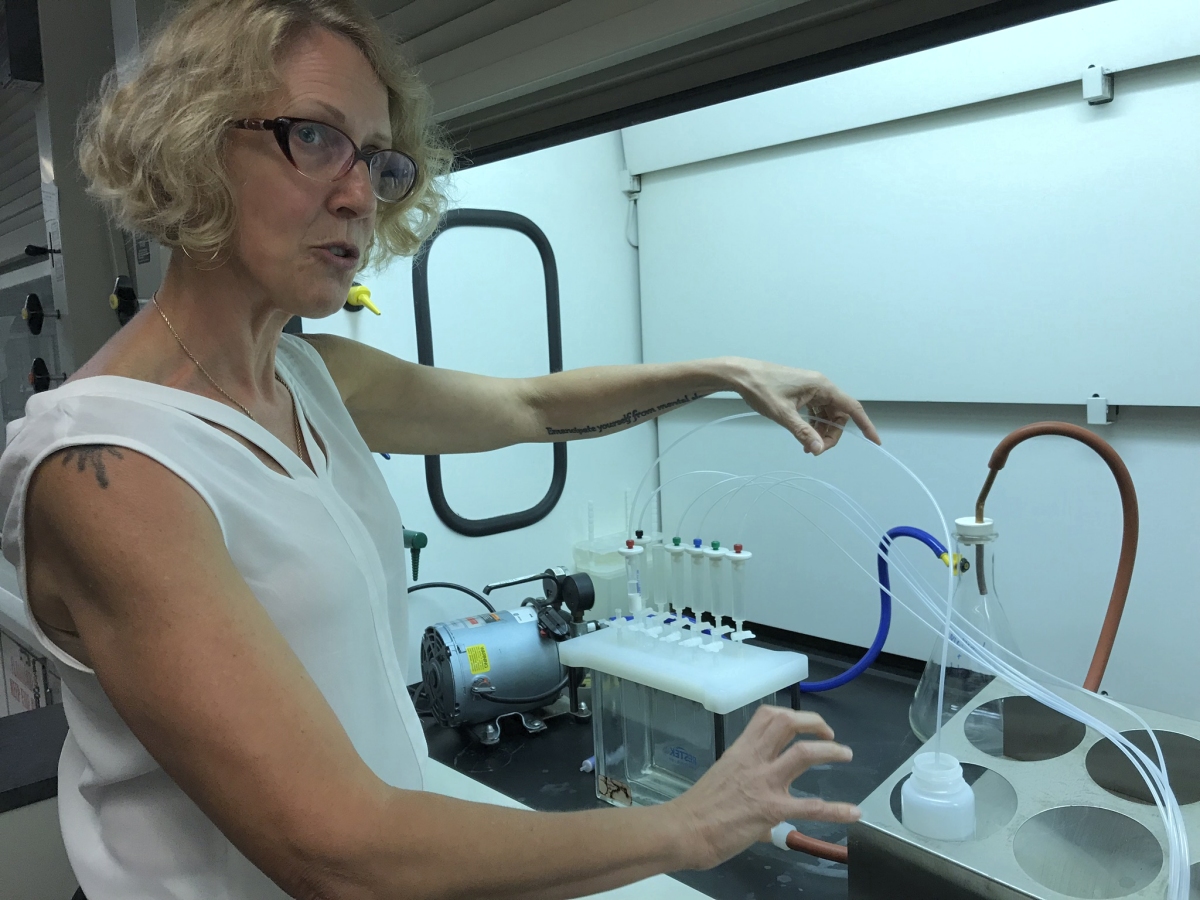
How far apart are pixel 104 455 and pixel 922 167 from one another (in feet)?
5.84

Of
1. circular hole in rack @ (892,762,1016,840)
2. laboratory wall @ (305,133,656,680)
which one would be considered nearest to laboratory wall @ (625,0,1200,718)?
laboratory wall @ (305,133,656,680)

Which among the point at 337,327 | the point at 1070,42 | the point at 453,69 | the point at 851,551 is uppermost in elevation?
Result: the point at 1070,42

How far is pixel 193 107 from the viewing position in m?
0.73

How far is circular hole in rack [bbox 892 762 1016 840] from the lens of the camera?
31.1 inches

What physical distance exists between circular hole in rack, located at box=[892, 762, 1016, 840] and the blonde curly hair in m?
0.88

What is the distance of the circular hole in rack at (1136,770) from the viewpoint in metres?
0.81

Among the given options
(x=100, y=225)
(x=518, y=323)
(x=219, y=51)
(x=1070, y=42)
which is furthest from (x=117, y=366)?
(x=1070, y=42)

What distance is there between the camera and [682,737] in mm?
1348

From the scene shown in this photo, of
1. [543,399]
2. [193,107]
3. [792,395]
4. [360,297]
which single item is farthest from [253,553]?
[360,297]

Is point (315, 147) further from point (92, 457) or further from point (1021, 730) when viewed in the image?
point (1021, 730)

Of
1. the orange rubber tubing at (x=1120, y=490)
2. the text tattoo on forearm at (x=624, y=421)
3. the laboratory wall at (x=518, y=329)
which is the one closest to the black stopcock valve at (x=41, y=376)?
the laboratory wall at (x=518, y=329)

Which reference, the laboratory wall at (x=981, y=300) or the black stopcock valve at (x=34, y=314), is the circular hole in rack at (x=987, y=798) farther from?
the black stopcock valve at (x=34, y=314)

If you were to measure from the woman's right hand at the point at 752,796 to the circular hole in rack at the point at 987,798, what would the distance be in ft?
0.74

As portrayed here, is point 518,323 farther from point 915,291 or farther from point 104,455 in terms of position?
point 104,455
